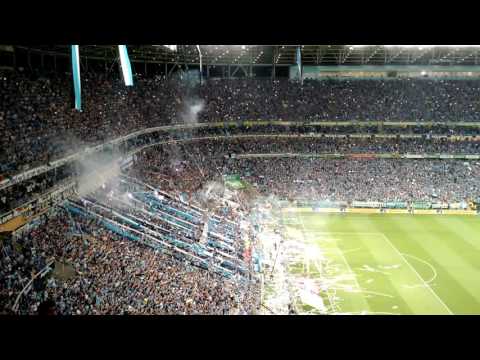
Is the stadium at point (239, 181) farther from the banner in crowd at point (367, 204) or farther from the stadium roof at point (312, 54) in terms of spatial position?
the stadium roof at point (312, 54)

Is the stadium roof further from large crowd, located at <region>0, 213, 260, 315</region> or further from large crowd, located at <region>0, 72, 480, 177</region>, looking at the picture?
large crowd, located at <region>0, 213, 260, 315</region>

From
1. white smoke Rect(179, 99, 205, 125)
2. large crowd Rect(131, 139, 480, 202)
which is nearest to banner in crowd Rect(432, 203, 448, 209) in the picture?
large crowd Rect(131, 139, 480, 202)

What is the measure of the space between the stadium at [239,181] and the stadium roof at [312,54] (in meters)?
0.26

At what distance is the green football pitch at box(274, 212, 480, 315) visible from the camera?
50.6ft

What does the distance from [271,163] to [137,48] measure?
11.9 metres

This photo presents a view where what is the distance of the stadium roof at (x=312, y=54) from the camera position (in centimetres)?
2884

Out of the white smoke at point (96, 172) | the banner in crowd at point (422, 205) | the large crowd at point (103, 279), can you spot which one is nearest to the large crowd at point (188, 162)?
the large crowd at point (103, 279)

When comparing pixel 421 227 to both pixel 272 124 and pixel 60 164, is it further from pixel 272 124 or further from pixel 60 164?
pixel 60 164

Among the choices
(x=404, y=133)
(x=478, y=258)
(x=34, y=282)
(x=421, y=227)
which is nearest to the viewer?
(x=34, y=282)

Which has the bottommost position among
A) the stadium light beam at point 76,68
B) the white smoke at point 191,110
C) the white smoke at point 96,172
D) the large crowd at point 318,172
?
the large crowd at point 318,172

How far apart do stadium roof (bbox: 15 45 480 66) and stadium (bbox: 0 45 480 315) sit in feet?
0.86
